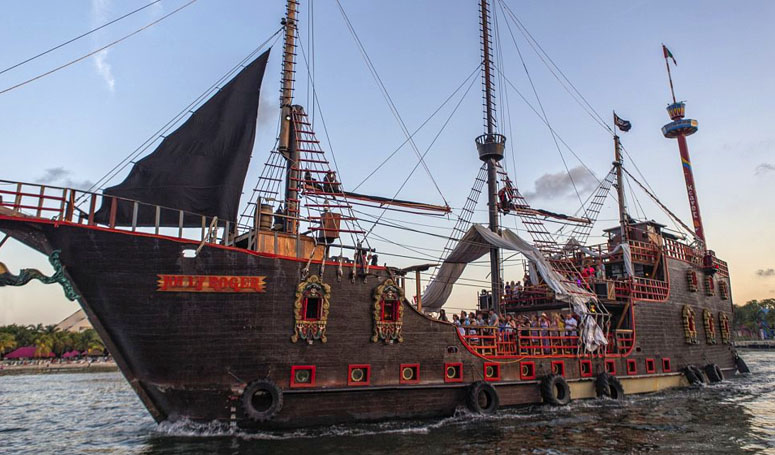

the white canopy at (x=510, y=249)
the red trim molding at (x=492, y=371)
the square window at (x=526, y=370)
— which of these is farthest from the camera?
the white canopy at (x=510, y=249)

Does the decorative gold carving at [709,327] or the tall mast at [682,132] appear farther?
the tall mast at [682,132]

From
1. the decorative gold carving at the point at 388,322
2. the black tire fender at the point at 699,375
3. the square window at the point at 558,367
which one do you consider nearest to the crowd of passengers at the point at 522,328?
the square window at the point at 558,367

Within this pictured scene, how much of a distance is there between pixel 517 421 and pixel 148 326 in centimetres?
1007

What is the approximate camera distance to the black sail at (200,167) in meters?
12.2

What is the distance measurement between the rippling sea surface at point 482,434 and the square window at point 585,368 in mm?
965

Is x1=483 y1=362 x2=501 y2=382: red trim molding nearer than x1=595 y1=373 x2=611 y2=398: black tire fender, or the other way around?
x1=483 y1=362 x2=501 y2=382: red trim molding

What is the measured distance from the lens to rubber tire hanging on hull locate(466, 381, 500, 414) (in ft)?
45.1

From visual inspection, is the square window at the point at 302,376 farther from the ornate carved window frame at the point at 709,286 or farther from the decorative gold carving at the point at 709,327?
the ornate carved window frame at the point at 709,286

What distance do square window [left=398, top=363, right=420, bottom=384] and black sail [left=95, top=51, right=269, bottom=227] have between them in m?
6.17

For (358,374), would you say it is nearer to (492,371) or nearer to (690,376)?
(492,371)

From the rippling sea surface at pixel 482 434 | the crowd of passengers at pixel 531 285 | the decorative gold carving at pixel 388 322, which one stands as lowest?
the rippling sea surface at pixel 482 434

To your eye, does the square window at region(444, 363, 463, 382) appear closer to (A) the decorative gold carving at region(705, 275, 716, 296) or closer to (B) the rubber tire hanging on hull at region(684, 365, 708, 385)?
(B) the rubber tire hanging on hull at region(684, 365, 708, 385)

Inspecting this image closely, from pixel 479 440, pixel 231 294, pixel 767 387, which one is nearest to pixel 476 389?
pixel 479 440

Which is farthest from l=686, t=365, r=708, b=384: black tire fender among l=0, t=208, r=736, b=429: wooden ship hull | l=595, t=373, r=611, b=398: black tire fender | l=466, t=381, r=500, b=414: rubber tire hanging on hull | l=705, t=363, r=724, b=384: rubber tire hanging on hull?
l=0, t=208, r=736, b=429: wooden ship hull
